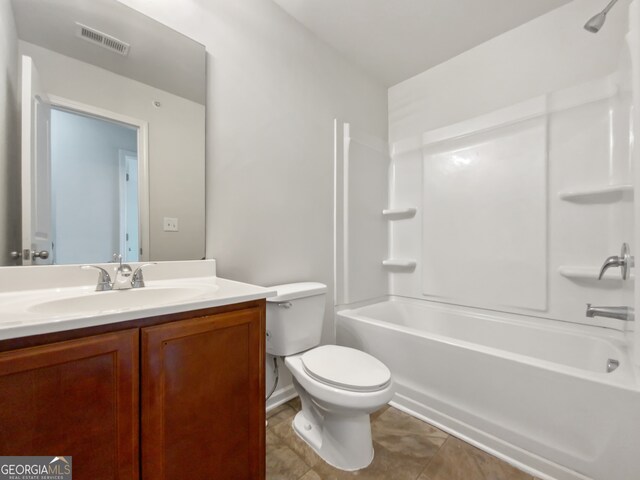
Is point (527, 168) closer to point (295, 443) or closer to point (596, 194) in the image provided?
point (596, 194)

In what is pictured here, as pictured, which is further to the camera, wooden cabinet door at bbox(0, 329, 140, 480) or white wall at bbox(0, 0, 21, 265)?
white wall at bbox(0, 0, 21, 265)

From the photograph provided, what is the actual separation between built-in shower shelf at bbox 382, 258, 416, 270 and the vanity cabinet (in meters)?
1.63

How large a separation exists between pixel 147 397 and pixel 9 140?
1.03 m

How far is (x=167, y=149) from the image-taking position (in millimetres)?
1312

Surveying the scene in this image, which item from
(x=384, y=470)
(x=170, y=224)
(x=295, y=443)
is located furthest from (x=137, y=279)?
(x=384, y=470)

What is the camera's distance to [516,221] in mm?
1842

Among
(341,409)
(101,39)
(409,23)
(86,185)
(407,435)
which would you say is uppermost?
(409,23)

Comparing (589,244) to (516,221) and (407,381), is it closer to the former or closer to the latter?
(516,221)

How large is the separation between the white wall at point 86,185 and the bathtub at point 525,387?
1498 millimetres

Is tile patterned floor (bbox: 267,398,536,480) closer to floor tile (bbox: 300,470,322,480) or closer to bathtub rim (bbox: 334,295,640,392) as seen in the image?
floor tile (bbox: 300,470,322,480)

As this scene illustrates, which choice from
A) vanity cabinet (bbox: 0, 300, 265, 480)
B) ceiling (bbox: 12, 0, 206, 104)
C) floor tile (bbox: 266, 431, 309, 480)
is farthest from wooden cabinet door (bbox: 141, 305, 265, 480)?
ceiling (bbox: 12, 0, 206, 104)

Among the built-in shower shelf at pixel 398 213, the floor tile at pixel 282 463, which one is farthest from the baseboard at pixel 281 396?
the built-in shower shelf at pixel 398 213

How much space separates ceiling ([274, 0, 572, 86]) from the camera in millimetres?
1672

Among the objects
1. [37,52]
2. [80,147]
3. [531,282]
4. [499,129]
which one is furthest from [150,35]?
[531,282]
